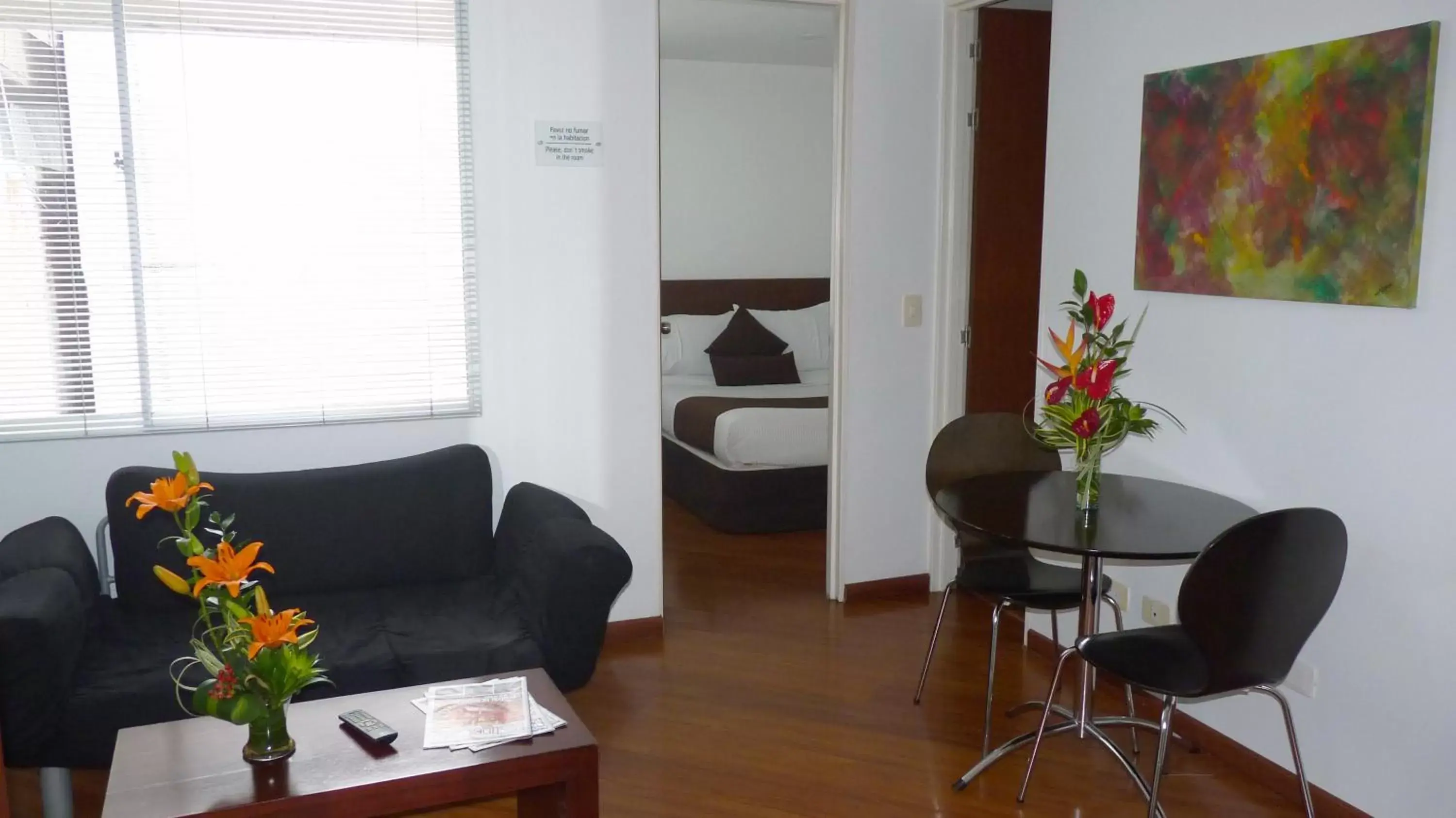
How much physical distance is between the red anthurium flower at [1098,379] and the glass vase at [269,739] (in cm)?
202

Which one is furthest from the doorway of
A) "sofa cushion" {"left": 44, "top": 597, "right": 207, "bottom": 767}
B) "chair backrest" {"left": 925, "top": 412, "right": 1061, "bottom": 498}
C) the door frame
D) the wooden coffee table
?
"sofa cushion" {"left": 44, "top": 597, "right": 207, "bottom": 767}

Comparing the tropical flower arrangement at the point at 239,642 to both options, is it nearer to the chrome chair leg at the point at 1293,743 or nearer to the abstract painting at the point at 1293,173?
the chrome chair leg at the point at 1293,743

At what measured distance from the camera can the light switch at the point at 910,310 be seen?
4.51m

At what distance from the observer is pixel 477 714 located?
242 cm

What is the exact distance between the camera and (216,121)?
11.5 ft

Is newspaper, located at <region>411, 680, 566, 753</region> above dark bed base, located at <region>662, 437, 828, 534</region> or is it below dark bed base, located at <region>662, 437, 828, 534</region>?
above

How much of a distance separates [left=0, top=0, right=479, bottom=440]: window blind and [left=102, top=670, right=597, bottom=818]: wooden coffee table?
1.49 m

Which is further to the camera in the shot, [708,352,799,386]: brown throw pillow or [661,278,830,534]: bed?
[708,352,799,386]: brown throw pillow

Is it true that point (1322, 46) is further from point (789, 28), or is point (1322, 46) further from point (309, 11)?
point (789, 28)

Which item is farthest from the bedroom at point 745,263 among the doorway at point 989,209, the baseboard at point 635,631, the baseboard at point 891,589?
the baseboard at point 635,631

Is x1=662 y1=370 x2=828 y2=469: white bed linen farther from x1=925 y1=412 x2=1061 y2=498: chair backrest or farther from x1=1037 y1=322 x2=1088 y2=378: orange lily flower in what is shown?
x1=1037 y1=322 x2=1088 y2=378: orange lily flower

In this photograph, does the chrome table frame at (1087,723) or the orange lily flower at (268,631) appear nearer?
the orange lily flower at (268,631)

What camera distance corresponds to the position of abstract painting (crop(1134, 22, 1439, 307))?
257 centimetres

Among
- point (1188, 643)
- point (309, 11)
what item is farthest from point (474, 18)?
point (1188, 643)
